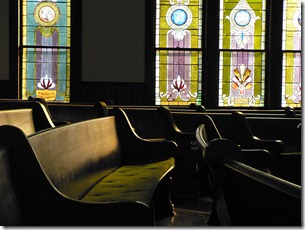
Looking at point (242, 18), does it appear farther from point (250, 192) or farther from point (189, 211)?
point (250, 192)

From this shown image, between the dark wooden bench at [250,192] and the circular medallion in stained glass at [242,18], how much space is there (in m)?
7.72

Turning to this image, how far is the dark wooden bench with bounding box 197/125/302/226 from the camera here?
904 millimetres

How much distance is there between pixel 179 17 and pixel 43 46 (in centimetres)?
244

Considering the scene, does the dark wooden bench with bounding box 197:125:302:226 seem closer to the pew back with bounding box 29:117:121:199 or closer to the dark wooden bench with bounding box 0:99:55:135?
the pew back with bounding box 29:117:121:199

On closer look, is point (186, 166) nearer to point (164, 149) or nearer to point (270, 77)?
point (164, 149)

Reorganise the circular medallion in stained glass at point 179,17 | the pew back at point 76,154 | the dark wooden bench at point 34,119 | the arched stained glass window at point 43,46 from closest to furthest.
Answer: the pew back at point 76,154 → the dark wooden bench at point 34,119 → the arched stained glass window at point 43,46 → the circular medallion in stained glass at point 179,17

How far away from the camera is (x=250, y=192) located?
3.82 ft

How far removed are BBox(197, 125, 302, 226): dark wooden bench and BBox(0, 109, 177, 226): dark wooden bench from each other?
1.24ft

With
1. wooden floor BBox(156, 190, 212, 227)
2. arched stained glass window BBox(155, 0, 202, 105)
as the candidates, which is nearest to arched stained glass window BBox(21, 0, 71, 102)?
arched stained glass window BBox(155, 0, 202, 105)

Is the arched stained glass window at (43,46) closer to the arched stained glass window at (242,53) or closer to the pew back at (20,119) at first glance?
the arched stained glass window at (242,53)

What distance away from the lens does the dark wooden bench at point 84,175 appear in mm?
1510

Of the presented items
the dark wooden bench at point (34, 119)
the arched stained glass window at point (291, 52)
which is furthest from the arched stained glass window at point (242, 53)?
the dark wooden bench at point (34, 119)

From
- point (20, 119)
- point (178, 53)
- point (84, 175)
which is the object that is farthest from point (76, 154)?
point (178, 53)

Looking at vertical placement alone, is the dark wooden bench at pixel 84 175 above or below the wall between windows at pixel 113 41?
below
